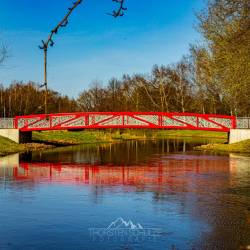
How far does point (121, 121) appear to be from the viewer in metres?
46.8

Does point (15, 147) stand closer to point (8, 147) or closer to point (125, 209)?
point (8, 147)

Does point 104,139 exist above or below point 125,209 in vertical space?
above

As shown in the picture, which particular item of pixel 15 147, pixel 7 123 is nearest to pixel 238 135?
pixel 15 147

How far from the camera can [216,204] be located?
15.0 metres

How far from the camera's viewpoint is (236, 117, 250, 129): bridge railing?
139 feet

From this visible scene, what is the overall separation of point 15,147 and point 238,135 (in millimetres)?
19259

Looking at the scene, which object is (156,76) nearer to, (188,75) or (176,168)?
(188,75)

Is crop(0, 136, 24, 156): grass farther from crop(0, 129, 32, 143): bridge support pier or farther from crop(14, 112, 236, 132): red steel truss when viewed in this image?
crop(14, 112, 236, 132): red steel truss

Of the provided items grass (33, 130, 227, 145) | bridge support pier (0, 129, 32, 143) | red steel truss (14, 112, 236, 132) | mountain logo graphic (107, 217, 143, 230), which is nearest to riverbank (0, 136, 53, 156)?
bridge support pier (0, 129, 32, 143)

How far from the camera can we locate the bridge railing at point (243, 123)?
1665 inches

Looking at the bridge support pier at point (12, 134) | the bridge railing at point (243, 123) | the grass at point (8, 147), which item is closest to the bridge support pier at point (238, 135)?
the bridge railing at point (243, 123)

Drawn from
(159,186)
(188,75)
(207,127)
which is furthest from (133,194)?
(188,75)

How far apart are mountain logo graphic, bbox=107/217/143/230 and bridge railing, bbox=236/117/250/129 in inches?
1236

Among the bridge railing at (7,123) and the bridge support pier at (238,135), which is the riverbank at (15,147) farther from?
the bridge support pier at (238,135)
